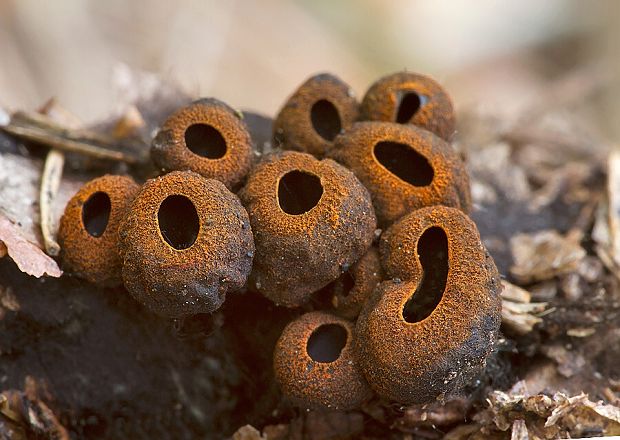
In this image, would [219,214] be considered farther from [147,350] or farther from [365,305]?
[147,350]

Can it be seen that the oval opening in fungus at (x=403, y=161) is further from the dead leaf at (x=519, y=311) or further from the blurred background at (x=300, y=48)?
the blurred background at (x=300, y=48)

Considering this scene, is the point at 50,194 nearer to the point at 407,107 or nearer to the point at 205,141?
the point at 205,141

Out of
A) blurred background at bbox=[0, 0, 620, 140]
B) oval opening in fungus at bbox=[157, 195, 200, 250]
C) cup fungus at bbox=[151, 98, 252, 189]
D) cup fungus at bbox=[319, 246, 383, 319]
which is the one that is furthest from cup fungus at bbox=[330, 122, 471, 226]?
blurred background at bbox=[0, 0, 620, 140]

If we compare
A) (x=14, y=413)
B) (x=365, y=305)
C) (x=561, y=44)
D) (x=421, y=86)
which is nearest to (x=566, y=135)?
(x=421, y=86)

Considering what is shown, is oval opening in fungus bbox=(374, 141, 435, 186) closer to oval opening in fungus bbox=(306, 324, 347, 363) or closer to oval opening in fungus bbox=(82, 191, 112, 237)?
oval opening in fungus bbox=(306, 324, 347, 363)

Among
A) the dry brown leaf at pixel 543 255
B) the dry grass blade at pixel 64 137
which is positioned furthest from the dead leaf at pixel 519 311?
the dry grass blade at pixel 64 137

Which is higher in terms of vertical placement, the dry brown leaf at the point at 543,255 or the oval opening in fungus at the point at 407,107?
the oval opening in fungus at the point at 407,107

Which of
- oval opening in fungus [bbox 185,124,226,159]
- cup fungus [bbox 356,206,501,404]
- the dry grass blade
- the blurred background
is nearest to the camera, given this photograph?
cup fungus [bbox 356,206,501,404]
